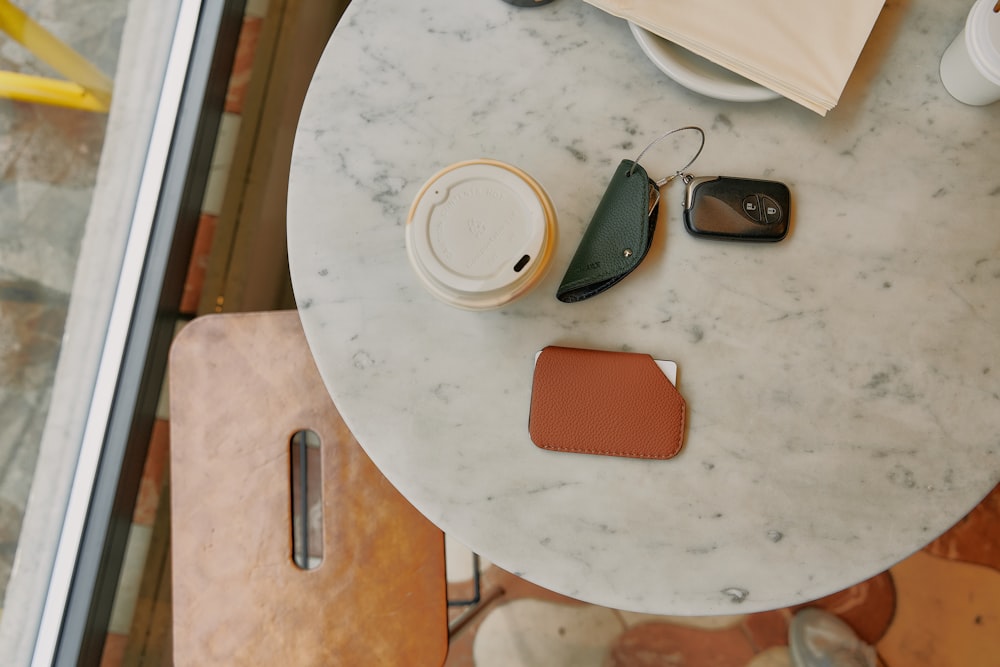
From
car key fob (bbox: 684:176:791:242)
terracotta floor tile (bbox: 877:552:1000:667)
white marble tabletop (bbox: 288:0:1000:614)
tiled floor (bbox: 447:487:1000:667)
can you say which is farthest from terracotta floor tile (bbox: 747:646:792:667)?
car key fob (bbox: 684:176:791:242)

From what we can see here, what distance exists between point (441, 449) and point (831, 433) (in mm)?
348

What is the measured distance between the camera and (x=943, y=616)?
1.18 meters

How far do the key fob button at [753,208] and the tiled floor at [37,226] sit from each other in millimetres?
888

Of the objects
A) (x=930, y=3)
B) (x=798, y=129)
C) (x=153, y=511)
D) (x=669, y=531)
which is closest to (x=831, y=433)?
(x=669, y=531)

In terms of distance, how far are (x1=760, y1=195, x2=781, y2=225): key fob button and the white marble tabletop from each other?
29mm

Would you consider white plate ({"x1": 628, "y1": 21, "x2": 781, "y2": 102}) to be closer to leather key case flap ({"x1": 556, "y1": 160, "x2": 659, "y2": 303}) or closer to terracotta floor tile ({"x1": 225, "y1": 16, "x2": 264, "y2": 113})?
leather key case flap ({"x1": 556, "y1": 160, "x2": 659, "y2": 303})

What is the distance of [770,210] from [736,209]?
0.03 meters

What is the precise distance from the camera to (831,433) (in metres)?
0.60

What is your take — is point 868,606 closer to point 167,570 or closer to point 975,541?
point 975,541

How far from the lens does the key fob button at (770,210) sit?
608 mm

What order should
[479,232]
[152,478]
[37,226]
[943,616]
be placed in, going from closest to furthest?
[479,232] → [37,226] → [152,478] → [943,616]

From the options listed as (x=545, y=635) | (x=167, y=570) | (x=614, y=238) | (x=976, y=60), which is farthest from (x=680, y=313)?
(x=167, y=570)

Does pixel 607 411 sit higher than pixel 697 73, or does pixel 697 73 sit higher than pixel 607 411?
pixel 697 73

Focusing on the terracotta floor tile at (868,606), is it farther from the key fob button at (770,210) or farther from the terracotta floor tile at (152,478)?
the terracotta floor tile at (152,478)
